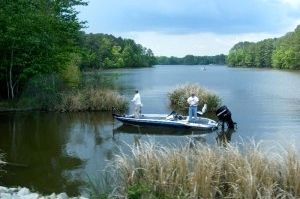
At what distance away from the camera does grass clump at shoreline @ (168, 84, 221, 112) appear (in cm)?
3778

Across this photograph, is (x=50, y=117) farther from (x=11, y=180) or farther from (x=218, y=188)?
(x=218, y=188)

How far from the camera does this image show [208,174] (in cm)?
951

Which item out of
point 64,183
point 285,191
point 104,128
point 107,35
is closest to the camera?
point 285,191

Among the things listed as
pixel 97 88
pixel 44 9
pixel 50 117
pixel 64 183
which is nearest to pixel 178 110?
pixel 97 88

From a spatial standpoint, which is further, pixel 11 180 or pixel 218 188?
pixel 11 180

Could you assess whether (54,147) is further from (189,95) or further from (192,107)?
(189,95)

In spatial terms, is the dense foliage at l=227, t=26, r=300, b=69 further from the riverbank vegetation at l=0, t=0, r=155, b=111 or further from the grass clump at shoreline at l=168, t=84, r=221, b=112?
the riverbank vegetation at l=0, t=0, r=155, b=111

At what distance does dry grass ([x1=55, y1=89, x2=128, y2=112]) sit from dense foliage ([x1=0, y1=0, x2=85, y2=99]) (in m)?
2.68

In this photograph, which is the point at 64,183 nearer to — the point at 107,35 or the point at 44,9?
the point at 44,9

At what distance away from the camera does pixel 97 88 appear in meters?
38.2

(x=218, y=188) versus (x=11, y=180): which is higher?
(x=218, y=188)

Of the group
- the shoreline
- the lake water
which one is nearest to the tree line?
the lake water

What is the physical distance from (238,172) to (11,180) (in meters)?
8.70

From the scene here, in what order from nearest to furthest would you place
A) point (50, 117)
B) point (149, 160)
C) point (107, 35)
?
point (149, 160)
point (50, 117)
point (107, 35)
